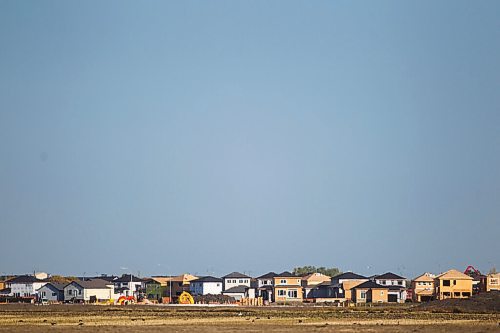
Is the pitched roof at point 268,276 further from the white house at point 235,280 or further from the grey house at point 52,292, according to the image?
the grey house at point 52,292

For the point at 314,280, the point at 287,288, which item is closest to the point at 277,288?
the point at 287,288

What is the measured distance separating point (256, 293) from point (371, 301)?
28.2m

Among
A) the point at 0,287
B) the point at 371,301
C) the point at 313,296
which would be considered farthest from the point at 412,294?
the point at 0,287

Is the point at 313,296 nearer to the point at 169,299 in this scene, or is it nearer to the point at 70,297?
the point at 169,299

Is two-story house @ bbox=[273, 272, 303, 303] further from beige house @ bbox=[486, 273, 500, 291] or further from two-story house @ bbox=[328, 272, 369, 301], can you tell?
beige house @ bbox=[486, 273, 500, 291]

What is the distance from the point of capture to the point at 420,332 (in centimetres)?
5269

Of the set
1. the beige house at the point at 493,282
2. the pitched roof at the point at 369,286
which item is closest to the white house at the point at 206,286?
the pitched roof at the point at 369,286

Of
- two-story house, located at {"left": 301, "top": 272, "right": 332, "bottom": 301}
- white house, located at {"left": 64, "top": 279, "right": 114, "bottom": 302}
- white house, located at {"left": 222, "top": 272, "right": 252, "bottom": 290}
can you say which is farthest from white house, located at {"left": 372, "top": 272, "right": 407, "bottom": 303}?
white house, located at {"left": 64, "top": 279, "right": 114, "bottom": 302}

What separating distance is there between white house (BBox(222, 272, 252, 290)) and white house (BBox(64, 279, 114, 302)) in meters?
24.2

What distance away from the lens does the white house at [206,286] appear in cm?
17250

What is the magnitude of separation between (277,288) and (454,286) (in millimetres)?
33796

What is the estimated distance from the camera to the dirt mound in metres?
89.1

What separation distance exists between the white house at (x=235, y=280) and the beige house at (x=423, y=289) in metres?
39.1

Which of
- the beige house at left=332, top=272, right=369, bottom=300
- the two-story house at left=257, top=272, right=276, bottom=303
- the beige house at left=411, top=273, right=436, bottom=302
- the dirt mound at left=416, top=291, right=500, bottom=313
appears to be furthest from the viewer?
the two-story house at left=257, top=272, right=276, bottom=303
